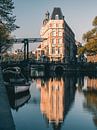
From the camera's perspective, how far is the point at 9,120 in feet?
77.7

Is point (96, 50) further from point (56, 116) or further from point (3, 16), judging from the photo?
point (56, 116)

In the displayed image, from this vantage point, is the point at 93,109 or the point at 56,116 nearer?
the point at 56,116

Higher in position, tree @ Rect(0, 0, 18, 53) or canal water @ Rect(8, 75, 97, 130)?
tree @ Rect(0, 0, 18, 53)

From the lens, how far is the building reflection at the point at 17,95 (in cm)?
5343

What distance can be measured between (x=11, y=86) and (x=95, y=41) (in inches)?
2246

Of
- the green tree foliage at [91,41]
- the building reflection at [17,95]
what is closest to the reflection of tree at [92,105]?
the building reflection at [17,95]

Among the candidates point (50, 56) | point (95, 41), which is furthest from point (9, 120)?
point (50, 56)

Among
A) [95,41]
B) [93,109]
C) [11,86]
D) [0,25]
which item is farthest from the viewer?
[95,41]

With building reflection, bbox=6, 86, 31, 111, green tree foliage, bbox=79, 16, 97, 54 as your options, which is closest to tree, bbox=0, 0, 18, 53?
building reflection, bbox=6, 86, 31, 111

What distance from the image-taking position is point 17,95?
196 ft

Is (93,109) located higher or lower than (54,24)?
lower

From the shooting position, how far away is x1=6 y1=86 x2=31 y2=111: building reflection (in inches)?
2104

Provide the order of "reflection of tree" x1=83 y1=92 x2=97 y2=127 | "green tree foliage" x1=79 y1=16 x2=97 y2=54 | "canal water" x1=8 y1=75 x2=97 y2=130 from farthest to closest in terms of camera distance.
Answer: "green tree foliage" x1=79 y1=16 x2=97 y2=54
"reflection of tree" x1=83 y1=92 x2=97 y2=127
"canal water" x1=8 y1=75 x2=97 y2=130

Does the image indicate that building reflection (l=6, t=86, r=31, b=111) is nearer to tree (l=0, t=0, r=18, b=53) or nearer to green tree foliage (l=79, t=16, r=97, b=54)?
tree (l=0, t=0, r=18, b=53)
